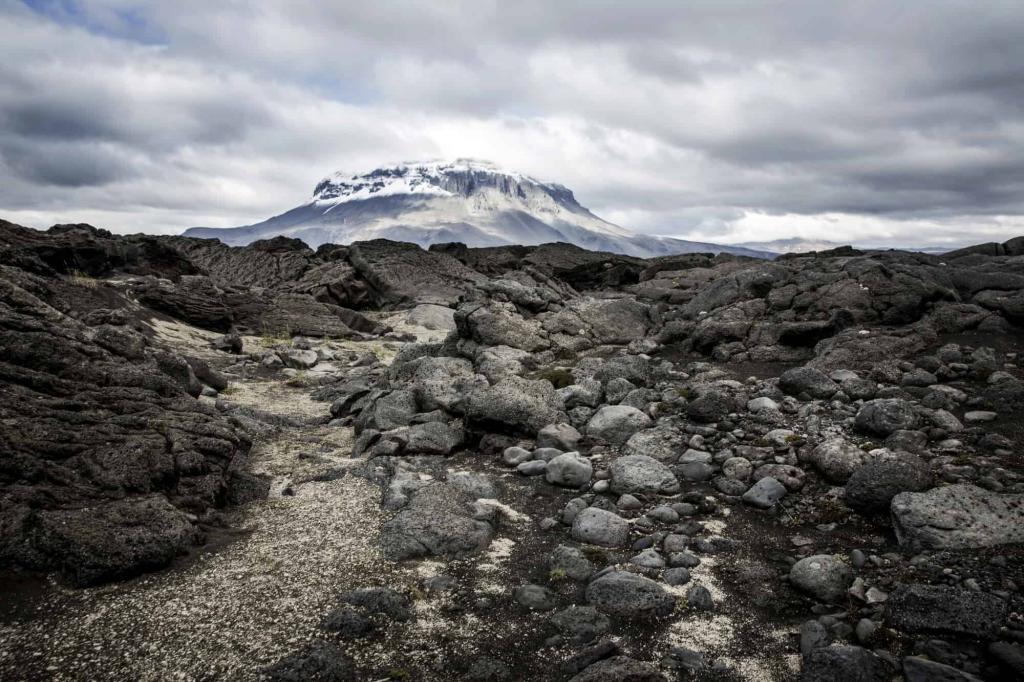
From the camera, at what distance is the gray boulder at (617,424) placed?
Answer: 12141 mm

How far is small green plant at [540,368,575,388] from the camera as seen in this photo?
1504 cm

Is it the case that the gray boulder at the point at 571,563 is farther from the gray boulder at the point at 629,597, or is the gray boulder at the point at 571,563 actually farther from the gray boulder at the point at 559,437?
the gray boulder at the point at 559,437

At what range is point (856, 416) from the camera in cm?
1051

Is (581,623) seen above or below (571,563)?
below

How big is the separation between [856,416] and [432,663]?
29.0 ft

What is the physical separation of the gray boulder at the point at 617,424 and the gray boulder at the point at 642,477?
5.67 ft

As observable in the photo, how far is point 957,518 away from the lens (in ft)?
23.5

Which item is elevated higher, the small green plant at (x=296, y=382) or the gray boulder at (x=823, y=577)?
the small green plant at (x=296, y=382)

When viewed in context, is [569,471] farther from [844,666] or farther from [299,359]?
[299,359]

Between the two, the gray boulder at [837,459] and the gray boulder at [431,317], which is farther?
the gray boulder at [431,317]

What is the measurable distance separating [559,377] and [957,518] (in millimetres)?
9340

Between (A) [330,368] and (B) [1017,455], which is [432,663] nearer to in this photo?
(B) [1017,455]

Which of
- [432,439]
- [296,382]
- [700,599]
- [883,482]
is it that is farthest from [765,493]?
[296,382]

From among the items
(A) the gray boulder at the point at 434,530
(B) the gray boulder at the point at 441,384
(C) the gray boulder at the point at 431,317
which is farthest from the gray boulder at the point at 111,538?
(C) the gray boulder at the point at 431,317
